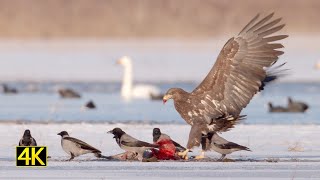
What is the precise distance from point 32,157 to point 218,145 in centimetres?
183

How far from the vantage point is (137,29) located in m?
65.9

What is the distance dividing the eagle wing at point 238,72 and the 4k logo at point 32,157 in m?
1.94

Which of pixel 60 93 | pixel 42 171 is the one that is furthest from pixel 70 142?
pixel 60 93

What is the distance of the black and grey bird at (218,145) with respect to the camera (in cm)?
1105

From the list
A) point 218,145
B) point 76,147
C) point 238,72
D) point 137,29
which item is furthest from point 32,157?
point 137,29

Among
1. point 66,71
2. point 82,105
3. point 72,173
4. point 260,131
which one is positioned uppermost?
point 66,71

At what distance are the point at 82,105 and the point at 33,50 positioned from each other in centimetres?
2904

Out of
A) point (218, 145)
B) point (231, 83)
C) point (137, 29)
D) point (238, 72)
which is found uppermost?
point (137, 29)

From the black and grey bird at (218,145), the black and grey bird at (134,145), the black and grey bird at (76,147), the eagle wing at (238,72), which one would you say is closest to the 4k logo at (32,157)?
the black and grey bird at (76,147)

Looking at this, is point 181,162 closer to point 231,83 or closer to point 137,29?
point 231,83

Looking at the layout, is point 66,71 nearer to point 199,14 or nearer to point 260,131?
point 260,131

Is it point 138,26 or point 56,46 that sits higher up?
point 138,26

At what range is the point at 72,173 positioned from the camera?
9875 millimetres

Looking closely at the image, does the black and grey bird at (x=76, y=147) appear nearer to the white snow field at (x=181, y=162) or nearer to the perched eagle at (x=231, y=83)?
the white snow field at (x=181, y=162)
